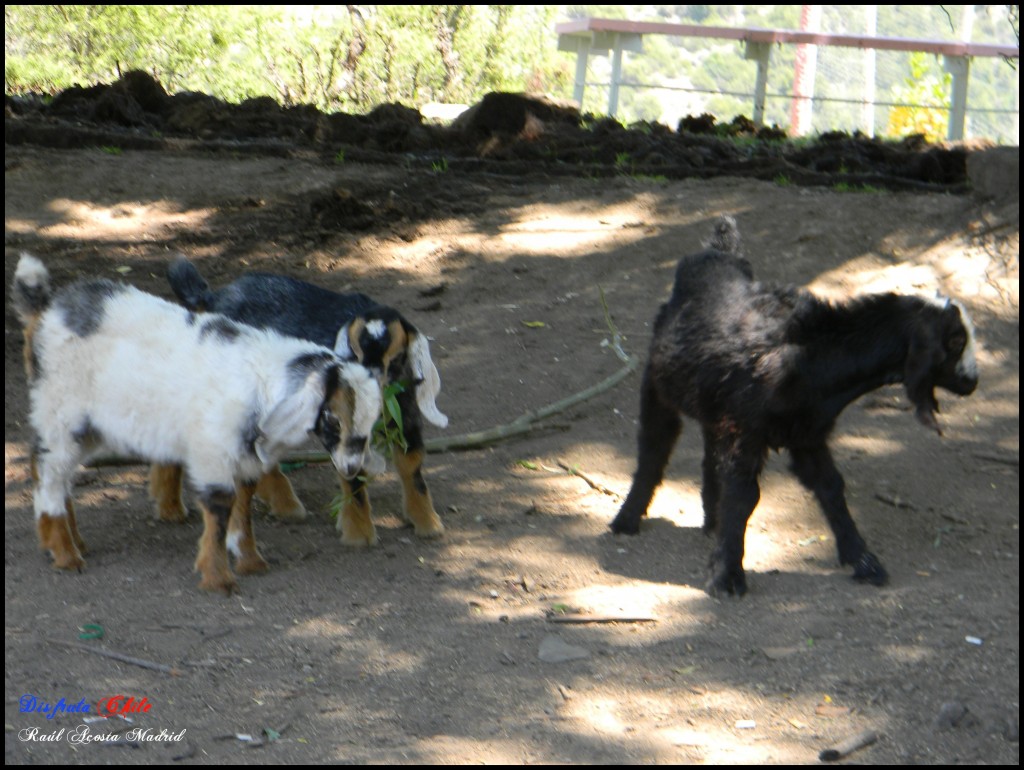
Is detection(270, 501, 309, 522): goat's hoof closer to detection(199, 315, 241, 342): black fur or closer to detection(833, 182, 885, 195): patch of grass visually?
detection(199, 315, 241, 342): black fur

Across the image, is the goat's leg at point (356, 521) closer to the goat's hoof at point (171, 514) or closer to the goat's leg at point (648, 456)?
the goat's hoof at point (171, 514)

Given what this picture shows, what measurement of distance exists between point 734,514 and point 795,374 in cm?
78

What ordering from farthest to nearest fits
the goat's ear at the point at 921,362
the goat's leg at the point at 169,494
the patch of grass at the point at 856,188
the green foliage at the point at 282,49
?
the green foliage at the point at 282,49
the patch of grass at the point at 856,188
the goat's leg at the point at 169,494
the goat's ear at the point at 921,362

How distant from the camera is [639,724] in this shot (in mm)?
4707

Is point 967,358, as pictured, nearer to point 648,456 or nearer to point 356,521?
point 648,456

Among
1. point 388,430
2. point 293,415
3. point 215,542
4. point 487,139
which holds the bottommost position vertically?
point 215,542

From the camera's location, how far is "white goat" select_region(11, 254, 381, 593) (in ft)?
18.7

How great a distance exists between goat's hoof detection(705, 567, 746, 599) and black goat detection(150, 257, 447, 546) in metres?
1.65

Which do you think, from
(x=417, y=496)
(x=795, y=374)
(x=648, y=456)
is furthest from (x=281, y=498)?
(x=795, y=374)

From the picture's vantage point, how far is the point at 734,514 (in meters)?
6.05

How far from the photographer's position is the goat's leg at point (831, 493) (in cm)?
629

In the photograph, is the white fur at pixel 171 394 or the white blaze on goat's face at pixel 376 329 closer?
the white fur at pixel 171 394

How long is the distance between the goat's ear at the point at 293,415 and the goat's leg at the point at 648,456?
6.62 feet

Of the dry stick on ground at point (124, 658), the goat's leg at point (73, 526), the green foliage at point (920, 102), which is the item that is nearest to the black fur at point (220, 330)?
the goat's leg at point (73, 526)
